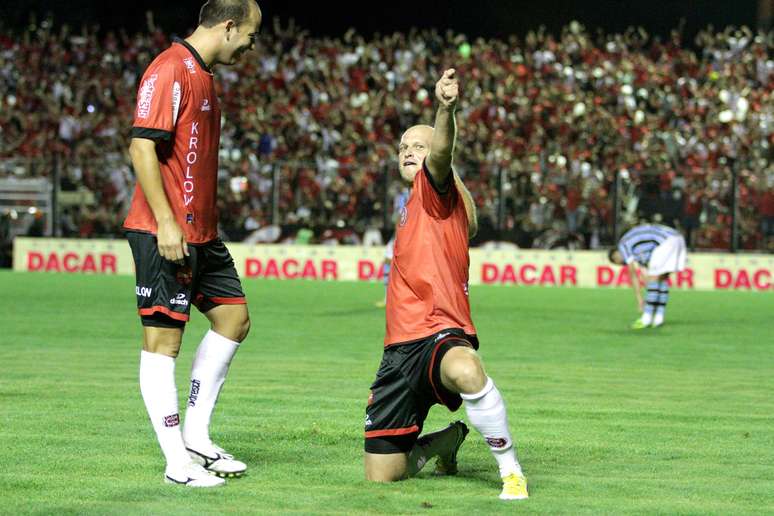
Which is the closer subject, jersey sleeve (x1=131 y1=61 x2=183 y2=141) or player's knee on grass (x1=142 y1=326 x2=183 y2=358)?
jersey sleeve (x1=131 y1=61 x2=183 y2=141)

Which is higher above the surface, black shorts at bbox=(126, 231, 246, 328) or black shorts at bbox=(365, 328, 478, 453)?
black shorts at bbox=(126, 231, 246, 328)

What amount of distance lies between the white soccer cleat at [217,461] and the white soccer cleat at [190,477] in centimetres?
17

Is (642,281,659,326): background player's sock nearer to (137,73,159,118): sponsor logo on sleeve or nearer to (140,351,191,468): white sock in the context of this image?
(140,351,191,468): white sock

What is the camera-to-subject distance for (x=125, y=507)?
16.9 ft

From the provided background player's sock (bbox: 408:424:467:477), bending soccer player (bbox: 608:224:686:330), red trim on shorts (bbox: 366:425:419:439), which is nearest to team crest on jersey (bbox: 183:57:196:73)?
red trim on shorts (bbox: 366:425:419:439)

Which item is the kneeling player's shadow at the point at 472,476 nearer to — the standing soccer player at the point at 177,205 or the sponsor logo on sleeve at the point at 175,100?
the standing soccer player at the point at 177,205

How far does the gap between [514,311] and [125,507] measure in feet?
44.1

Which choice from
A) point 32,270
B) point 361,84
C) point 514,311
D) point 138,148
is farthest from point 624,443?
point 361,84

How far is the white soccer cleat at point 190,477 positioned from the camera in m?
5.66

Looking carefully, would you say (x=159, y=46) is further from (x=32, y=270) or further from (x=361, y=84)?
(x=32, y=270)

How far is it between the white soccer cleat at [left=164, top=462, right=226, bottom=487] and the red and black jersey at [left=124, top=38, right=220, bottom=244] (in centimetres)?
102

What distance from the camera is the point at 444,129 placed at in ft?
17.2

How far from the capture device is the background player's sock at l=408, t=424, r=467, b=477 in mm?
5988

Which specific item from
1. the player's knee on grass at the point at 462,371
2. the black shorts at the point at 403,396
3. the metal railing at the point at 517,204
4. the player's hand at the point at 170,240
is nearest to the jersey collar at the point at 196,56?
the player's hand at the point at 170,240
